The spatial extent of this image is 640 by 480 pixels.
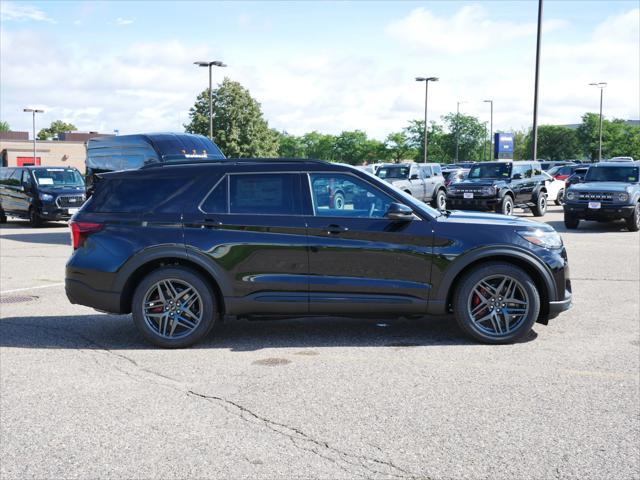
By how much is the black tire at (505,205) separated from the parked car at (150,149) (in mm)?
9446

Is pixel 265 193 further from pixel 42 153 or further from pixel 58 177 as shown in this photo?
pixel 42 153

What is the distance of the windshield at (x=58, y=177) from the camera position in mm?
22469

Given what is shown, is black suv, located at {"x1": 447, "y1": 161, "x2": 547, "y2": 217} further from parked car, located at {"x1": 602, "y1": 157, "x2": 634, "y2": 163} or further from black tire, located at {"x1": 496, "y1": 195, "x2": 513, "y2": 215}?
parked car, located at {"x1": 602, "y1": 157, "x2": 634, "y2": 163}

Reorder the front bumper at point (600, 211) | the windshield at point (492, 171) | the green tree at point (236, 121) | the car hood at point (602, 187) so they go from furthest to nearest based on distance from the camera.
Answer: the green tree at point (236, 121)
the windshield at point (492, 171)
the car hood at point (602, 187)
the front bumper at point (600, 211)

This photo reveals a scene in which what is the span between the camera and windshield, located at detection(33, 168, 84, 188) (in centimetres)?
2247

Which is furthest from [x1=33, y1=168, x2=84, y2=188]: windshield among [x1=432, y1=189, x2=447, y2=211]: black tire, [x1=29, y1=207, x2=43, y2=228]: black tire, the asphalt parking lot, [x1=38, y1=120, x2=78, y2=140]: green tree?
[x1=38, y1=120, x2=78, y2=140]: green tree

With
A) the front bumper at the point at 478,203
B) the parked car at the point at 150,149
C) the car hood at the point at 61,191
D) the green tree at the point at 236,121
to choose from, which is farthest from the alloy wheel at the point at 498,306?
the green tree at the point at 236,121

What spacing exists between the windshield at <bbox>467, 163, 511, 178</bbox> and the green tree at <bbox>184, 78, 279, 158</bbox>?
56.1 meters

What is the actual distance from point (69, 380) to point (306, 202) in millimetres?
2512

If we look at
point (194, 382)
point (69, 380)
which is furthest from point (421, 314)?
point (69, 380)

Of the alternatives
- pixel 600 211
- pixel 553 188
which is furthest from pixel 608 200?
pixel 553 188

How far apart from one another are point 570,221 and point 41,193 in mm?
15257

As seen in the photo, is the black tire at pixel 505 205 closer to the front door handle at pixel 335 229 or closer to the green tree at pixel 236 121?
the front door handle at pixel 335 229

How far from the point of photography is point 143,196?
6766 mm
